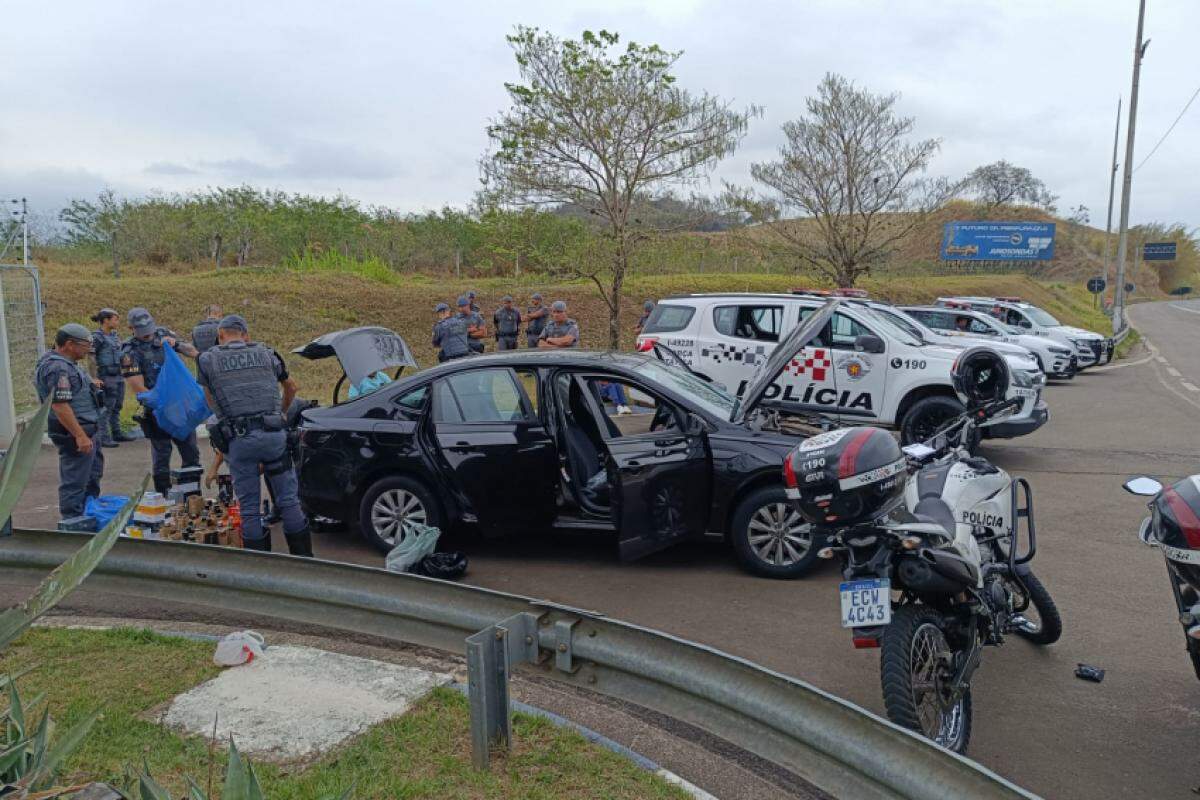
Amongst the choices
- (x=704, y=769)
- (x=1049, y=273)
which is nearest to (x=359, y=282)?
(x=704, y=769)

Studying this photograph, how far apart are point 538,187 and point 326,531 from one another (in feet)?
34.3

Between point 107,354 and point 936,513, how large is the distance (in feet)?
32.6

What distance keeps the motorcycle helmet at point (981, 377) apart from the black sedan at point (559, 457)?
3.22 ft

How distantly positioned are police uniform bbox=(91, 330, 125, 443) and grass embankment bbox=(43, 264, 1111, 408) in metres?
3.60

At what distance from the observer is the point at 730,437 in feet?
18.6

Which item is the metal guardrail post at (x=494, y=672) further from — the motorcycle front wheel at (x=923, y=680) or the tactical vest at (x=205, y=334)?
the tactical vest at (x=205, y=334)

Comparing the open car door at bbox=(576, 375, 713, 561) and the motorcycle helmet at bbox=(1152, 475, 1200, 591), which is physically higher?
the motorcycle helmet at bbox=(1152, 475, 1200, 591)

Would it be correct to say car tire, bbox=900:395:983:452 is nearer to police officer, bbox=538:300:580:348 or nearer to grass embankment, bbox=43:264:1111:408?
police officer, bbox=538:300:580:348

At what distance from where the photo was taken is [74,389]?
256 inches

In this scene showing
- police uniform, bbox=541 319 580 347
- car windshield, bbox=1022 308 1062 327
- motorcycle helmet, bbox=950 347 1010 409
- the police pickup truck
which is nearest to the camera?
motorcycle helmet, bbox=950 347 1010 409

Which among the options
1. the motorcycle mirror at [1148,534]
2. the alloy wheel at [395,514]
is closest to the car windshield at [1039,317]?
the alloy wheel at [395,514]

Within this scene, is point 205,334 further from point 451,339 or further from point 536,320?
A: point 536,320

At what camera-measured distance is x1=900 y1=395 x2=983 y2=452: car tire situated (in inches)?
370

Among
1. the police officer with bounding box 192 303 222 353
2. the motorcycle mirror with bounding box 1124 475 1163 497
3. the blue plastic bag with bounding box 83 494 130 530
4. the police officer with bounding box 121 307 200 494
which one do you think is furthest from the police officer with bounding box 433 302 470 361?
the motorcycle mirror with bounding box 1124 475 1163 497
